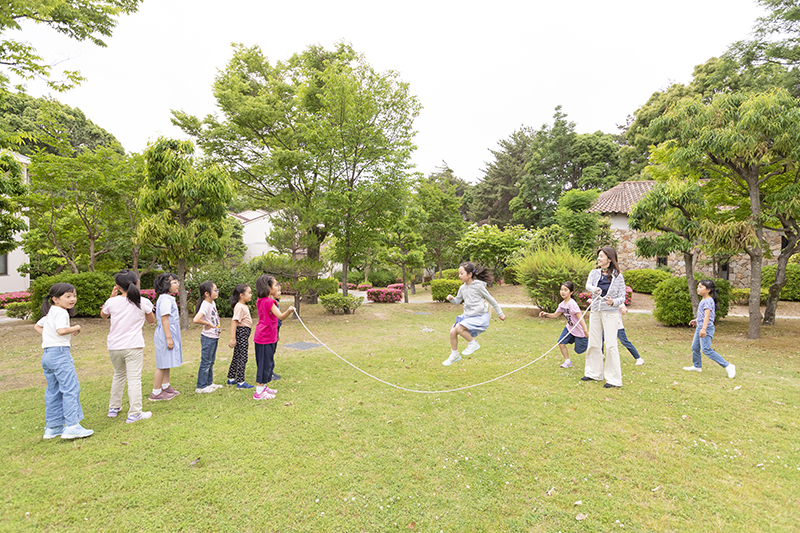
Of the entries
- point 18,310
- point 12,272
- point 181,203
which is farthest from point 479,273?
point 12,272

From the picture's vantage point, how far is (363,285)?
2755 cm

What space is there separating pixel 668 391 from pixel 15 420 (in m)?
8.64

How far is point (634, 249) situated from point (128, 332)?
79.6 ft

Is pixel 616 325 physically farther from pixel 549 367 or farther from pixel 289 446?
pixel 289 446

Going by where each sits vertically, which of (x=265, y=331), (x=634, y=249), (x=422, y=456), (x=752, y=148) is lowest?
(x=422, y=456)

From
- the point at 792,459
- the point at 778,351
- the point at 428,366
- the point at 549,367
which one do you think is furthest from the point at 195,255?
the point at 778,351

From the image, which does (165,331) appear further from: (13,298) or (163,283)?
(13,298)

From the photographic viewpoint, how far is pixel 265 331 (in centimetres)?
510

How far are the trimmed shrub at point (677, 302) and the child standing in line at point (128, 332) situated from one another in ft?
42.3

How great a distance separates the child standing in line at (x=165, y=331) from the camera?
186 inches

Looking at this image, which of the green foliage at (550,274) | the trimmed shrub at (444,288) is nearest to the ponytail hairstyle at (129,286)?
the green foliage at (550,274)

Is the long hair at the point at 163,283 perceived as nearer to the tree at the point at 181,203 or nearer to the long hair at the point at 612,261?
the tree at the point at 181,203

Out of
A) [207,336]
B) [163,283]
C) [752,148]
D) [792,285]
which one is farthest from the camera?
[792,285]

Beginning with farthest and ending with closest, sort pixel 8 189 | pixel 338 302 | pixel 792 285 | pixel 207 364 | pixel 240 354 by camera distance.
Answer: pixel 792 285
pixel 338 302
pixel 8 189
pixel 240 354
pixel 207 364
